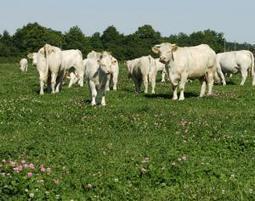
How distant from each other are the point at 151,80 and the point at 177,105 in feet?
26.6

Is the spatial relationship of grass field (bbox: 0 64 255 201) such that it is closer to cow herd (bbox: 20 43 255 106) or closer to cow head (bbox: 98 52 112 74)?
cow head (bbox: 98 52 112 74)

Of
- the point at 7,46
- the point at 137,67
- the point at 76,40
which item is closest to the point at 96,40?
the point at 76,40

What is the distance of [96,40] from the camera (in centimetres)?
14062

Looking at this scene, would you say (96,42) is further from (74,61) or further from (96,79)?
(96,79)

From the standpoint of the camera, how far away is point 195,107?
21.7 metres

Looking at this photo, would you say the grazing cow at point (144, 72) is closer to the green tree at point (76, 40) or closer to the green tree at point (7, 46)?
the green tree at point (7, 46)

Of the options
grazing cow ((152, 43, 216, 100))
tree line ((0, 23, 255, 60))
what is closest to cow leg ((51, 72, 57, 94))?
grazing cow ((152, 43, 216, 100))

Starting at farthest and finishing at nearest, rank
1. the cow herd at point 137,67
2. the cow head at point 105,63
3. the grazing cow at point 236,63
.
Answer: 1. the grazing cow at point 236,63
2. the cow herd at point 137,67
3. the cow head at point 105,63

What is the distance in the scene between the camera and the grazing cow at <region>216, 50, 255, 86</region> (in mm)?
36562

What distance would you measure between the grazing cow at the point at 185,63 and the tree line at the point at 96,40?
8596 cm

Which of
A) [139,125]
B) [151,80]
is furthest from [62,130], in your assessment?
[151,80]

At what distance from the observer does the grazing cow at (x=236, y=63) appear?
1439 inches

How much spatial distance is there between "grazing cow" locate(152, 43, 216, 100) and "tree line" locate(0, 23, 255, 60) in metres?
86.0

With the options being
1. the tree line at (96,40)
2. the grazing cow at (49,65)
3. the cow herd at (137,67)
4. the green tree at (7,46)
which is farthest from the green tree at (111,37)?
the grazing cow at (49,65)
